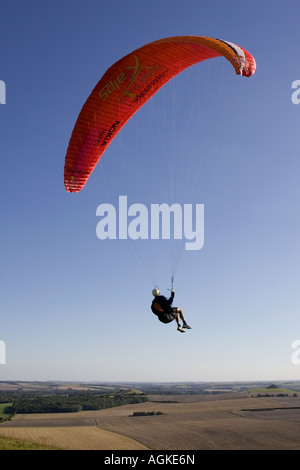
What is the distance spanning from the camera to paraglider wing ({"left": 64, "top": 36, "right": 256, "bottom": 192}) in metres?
13.1

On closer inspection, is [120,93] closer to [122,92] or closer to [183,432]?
[122,92]

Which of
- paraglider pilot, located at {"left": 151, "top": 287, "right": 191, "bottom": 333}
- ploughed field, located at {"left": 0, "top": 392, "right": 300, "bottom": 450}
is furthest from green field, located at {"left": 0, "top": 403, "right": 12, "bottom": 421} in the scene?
paraglider pilot, located at {"left": 151, "top": 287, "right": 191, "bottom": 333}

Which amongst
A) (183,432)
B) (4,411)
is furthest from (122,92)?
(4,411)

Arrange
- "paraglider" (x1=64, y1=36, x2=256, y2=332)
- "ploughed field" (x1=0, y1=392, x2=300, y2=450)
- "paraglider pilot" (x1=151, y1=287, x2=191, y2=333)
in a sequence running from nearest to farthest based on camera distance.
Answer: "paraglider pilot" (x1=151, y1=287, x2=191, y2=333) < "paraglider" (x1=64, y1=36, x2=256, y2=332) < "ploughed field" (x1=0, y1=392, x2=300, y2=450)

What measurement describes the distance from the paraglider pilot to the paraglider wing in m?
5.72

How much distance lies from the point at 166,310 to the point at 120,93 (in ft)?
25.0

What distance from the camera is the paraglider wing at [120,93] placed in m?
13.1

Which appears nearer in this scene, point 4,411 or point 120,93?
point 120,93

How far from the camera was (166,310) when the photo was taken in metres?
11.4

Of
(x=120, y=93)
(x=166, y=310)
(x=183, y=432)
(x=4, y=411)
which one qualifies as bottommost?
(x=4, y=411)

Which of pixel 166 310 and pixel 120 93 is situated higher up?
pixel 120 93

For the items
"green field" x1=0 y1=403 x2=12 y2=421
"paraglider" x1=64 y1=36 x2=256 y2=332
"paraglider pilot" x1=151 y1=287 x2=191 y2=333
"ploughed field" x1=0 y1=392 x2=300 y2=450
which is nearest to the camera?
"paraglider pilot" x1=151 y1=287 x2=191 y2=333

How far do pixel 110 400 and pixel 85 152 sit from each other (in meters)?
66.4

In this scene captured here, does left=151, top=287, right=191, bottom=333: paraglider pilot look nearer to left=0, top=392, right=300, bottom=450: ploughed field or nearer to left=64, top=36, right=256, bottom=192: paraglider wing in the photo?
left=64, top=36, right=256, bottom=192: paraglider wing
